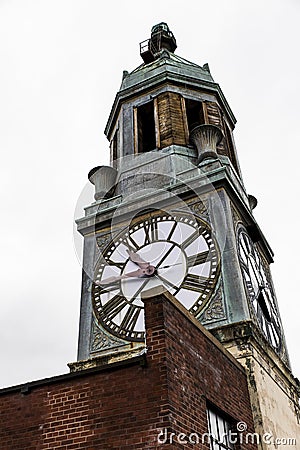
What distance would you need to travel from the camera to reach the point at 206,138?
12.9 m

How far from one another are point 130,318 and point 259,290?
2801 millimetres

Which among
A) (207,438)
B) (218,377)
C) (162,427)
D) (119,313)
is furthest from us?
(119,313)

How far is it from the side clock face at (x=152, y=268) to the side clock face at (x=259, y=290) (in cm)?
83

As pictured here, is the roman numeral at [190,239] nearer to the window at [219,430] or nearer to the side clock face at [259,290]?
the side clock face at [259,290]

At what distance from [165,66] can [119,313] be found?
7.96 metres

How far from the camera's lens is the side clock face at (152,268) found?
10.1 meters

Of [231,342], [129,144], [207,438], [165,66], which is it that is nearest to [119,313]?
[231,342]

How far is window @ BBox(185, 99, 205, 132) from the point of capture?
580 inches

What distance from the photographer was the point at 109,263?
1139 cm

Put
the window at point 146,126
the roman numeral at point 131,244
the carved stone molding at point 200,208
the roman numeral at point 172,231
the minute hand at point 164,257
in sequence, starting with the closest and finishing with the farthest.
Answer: the minute hand at point 164,257, the roman numeral at point 172,231, the carved stone molding at point 200,208, the roman numeral at point 131,244, the window at point 146,126

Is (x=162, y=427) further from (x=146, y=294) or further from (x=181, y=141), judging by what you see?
(x=181, y=141)

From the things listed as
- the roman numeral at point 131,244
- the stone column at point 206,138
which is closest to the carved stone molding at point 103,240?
the roman numeral at point 131,244

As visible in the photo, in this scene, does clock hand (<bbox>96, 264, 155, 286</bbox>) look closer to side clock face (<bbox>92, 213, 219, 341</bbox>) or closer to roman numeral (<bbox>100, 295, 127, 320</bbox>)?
side clock face (<bbox>92, 213, 219, 341</bbox>)

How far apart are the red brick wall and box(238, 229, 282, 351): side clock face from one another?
3720 millimetres
